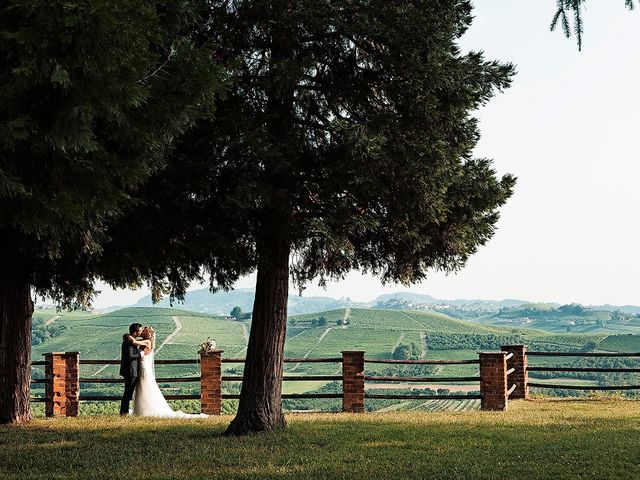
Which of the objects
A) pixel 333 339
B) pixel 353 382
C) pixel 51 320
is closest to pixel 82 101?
pixel 353 382

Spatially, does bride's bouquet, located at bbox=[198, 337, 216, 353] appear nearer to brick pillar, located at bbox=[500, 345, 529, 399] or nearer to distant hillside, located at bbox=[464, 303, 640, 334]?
brick pillar, located at bbox=[500, 345, 529, 399]

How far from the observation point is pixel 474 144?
14.0 metres

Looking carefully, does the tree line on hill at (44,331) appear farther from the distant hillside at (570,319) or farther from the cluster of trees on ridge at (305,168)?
the cluster of trees on ridge at (305,168)

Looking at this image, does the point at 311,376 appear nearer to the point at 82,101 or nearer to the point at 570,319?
the point at 82,101

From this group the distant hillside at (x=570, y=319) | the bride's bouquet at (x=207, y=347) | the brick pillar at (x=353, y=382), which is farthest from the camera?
the distant hillside at (x=570, y=319)

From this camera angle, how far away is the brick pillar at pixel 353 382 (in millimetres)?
17109

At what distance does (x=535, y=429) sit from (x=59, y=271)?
842 centimetres

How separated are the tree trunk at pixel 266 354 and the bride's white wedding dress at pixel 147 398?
12.7ft

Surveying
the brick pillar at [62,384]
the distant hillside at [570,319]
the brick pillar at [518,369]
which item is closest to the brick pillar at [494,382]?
the brick pillar at [518,369]

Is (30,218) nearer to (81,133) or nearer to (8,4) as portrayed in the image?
(81,133)

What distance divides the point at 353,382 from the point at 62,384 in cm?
602

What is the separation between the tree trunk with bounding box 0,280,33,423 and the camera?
51.0ft

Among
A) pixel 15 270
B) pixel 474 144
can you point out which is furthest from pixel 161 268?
pixel 474 144

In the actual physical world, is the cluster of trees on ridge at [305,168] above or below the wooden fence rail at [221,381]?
above
